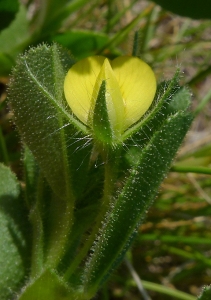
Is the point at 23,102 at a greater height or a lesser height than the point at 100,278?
greater

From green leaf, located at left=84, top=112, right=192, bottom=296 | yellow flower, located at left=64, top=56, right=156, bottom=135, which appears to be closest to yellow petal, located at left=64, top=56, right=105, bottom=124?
yellow flower, located at left=64, top=56, right=156, bottom=135

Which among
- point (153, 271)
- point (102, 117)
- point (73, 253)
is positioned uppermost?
point (102, 117)

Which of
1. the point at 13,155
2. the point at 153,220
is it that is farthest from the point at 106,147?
the point at 153,220

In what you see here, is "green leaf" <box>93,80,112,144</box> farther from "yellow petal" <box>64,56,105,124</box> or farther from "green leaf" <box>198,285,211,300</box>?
"green leaf" <box>198,285,211,300</box>

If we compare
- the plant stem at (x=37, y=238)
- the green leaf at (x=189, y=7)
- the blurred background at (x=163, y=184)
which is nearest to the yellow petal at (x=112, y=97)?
the plant stem at (x=37, y=238)

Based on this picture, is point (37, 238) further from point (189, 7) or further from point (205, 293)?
point (189, 7)

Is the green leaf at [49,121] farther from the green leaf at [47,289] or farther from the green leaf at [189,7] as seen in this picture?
the green leaf at [189,7]

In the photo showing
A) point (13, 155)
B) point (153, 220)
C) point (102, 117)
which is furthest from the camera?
point (153, 220)

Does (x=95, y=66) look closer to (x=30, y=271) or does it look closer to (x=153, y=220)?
(x=30, y=271)
